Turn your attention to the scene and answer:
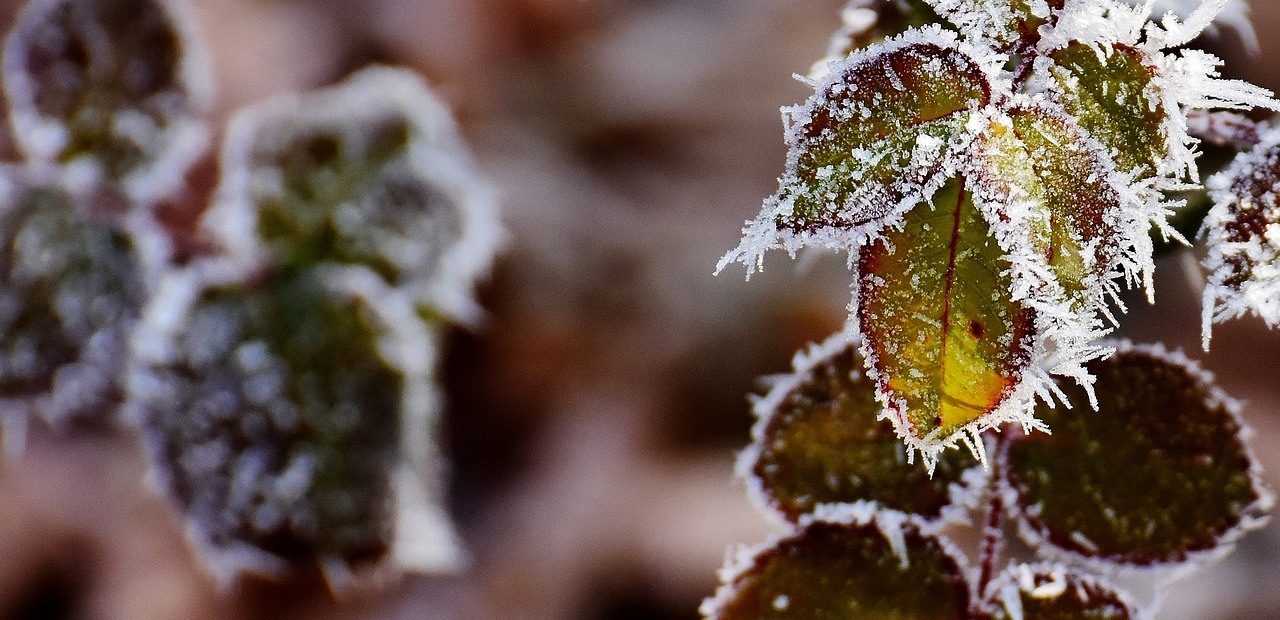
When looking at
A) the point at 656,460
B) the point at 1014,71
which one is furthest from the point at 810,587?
the point at 656,460

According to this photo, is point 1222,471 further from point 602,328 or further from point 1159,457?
point 602,328

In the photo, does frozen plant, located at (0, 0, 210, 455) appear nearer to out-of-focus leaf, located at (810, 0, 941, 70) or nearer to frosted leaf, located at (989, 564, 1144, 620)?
out-of-focus leaf, located at (810, 0, 941, 70)

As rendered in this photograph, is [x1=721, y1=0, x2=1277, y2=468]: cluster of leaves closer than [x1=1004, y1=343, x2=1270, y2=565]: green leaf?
Yes

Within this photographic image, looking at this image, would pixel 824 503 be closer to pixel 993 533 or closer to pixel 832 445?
pixel 832 445

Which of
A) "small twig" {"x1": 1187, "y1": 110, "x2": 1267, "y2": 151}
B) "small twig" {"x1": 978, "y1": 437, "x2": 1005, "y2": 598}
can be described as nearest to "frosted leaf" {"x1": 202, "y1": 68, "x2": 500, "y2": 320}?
"small twig" {"x1": 978, "y1": 437, "x2": 1005, "y2": 598}

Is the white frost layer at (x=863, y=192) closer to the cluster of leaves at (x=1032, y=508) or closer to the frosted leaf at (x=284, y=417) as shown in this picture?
the cluster of leaves at (x=1032, y=508)

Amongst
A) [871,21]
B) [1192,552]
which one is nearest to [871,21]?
[871,21]
